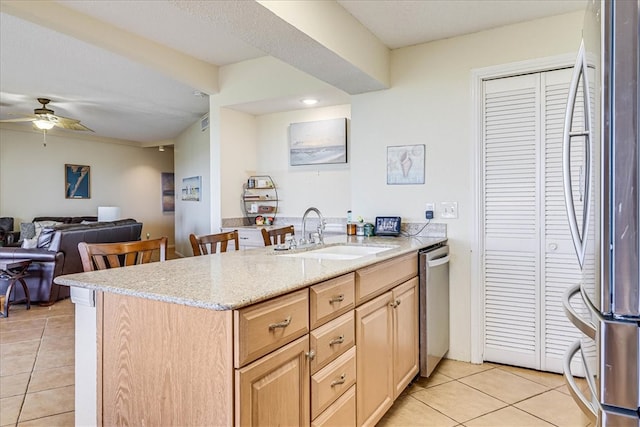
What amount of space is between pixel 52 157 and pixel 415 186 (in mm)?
7493

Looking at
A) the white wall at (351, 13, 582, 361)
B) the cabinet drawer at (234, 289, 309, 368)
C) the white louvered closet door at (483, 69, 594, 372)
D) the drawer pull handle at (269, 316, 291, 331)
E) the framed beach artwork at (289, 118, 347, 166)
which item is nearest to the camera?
the cabinet drawer at (234, 289, 309, 368)

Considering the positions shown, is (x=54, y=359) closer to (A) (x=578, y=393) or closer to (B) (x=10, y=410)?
(B) (x=10, y=410)

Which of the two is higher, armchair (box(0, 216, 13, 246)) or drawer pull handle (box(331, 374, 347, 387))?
armchair (box(0, 216, 13, 246))

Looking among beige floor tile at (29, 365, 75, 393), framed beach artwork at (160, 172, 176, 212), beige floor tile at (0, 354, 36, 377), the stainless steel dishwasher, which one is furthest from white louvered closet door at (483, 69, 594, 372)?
framed beach artwork at (160, 172, 176, 212)

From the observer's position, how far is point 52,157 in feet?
25.5

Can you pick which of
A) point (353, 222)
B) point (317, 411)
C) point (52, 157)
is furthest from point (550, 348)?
point (52, 157)

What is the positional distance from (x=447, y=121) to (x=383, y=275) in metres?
1.56

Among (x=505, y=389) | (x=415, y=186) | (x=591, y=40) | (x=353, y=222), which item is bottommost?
(x=505, y=389)

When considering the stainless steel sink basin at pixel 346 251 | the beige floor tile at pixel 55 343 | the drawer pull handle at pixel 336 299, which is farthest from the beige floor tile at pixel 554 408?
the beige floor tile at pixel 55 343

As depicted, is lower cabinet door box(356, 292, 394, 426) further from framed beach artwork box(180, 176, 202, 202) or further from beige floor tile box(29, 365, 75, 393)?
framed beach artwork box(180, 176, 202, 202)

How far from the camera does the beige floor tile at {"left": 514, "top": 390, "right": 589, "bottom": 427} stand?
2.23 meters

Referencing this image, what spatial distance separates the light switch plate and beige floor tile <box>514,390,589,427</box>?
130 cm

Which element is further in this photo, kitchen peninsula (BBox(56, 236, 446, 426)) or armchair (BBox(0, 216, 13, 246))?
armchair (BBox(0, 216, 13, 246))

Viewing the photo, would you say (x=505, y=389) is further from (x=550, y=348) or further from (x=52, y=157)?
(x=52, y=157)
